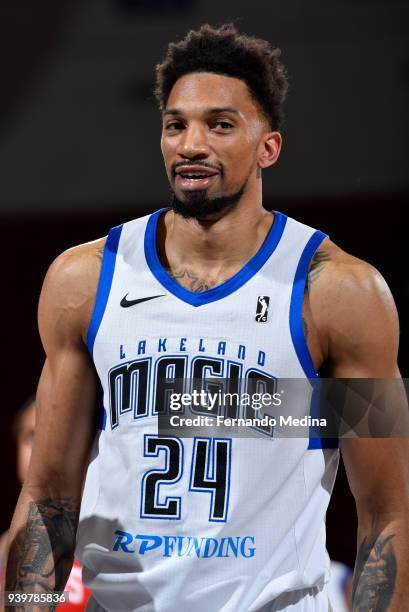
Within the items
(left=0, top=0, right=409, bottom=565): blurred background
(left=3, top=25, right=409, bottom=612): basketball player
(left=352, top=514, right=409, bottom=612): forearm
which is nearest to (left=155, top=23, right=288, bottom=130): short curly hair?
(left=3, top=25, right=409, bottom=612): basketball player

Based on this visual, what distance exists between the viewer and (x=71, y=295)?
2.29 meters

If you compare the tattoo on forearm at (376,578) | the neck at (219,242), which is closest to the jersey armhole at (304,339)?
the neck at (219,242)

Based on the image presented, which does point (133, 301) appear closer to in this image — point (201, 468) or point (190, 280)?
point (190, 280)

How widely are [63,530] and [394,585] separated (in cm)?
69

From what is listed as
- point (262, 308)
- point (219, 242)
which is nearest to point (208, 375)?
point (262, 308)

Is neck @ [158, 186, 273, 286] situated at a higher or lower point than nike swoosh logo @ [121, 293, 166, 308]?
higher

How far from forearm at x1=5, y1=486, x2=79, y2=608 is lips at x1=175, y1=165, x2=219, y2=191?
70 centimetres

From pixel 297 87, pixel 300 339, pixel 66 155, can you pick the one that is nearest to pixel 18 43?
pixel 66 155

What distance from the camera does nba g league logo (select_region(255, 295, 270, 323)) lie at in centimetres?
221

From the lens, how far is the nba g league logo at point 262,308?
2207 mm

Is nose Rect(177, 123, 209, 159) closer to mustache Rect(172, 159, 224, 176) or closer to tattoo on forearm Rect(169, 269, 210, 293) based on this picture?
mustache Rect(172, 159, 224, 176)

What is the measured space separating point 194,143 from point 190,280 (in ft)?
0.95

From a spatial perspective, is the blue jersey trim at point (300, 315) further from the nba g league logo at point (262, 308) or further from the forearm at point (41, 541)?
the forearm at point (41, 541)

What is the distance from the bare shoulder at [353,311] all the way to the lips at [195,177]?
296mm
